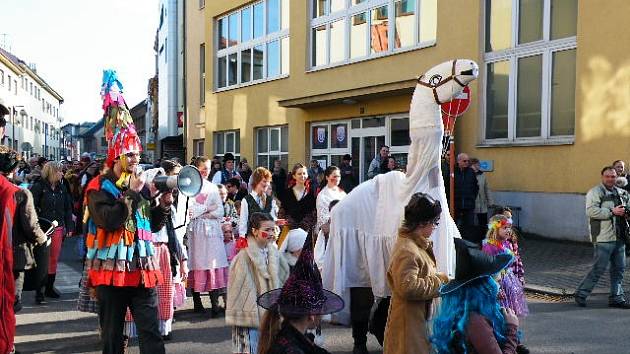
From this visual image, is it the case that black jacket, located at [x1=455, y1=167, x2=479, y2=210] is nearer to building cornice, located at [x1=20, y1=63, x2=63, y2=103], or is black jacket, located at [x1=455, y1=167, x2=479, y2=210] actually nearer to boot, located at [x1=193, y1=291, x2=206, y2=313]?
boot, located at [x1=193, y1=291, x2=206, y2=313]

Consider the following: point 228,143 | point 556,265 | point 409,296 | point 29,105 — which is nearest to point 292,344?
point 409,296

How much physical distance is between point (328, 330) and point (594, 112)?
26.4ft

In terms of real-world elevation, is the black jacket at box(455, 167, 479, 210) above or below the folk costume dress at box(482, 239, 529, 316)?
above

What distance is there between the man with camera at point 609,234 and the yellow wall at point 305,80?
6.82 metres

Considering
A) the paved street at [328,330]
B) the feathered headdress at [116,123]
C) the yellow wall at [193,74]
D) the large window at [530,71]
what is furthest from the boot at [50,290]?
the yellow wall at [193,74]

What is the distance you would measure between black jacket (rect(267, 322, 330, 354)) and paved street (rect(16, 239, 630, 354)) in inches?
133

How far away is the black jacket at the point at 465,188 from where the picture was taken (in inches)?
482

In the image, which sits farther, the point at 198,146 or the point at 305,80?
the point at 198,146

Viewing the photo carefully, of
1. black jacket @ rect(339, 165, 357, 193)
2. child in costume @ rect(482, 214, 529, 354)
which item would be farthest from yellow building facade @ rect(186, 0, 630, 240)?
child in costume @ rect(482, 214, 529, 354)

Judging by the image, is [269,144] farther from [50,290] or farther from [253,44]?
[50,290]

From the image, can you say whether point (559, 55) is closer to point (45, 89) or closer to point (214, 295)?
point (214, 295)

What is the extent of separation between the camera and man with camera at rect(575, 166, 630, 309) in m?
8.16

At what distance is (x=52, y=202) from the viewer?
9.30 metres

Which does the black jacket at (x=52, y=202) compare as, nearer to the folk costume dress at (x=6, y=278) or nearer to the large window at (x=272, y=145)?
the folk costume dress at (x=6, y=278)
